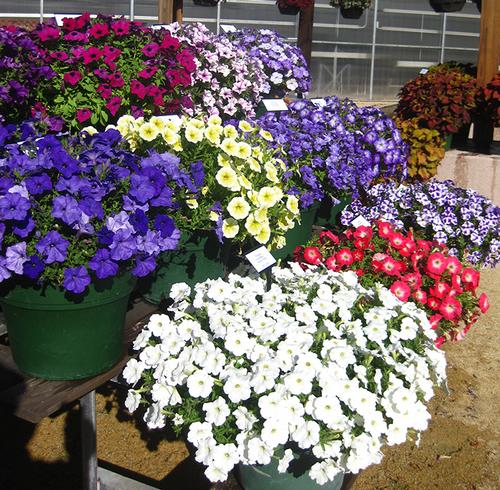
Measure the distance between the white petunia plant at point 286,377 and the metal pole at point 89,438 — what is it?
24 centimetres

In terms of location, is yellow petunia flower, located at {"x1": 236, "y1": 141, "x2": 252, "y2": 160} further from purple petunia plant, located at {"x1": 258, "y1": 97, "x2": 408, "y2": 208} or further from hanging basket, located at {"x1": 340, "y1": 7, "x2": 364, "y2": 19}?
hanging basket, located at {"x1": 340, "y1": 7, "x2": 364, "y2": 19}

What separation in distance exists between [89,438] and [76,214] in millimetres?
766

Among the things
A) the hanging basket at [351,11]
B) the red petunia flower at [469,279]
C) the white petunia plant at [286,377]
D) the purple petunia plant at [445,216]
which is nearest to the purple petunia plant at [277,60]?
the purple petunia plant at [445,216]

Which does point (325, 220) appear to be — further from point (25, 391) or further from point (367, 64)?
point (367, 64)

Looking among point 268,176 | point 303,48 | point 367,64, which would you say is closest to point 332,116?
point 268,176

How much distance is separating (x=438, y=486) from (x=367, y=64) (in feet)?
36.1

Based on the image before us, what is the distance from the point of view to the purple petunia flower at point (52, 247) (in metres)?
1.66

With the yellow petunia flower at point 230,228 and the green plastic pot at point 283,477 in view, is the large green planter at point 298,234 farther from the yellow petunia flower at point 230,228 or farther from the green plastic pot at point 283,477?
the green plastic pot at point 283,477

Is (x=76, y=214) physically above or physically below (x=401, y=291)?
above

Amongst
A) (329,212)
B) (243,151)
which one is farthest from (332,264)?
(329,212)

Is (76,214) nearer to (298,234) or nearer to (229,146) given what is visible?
(229,146)

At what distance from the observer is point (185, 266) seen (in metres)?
2.35

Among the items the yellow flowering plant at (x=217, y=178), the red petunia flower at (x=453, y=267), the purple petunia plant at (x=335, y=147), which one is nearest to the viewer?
the yellow flowering plant at (x=217, y=178)

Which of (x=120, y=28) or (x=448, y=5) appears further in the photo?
(x=448, y=5)
